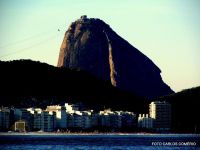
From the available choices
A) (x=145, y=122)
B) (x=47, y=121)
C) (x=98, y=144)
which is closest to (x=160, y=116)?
(x=145, y=122)

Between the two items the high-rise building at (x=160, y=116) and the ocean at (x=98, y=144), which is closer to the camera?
the ocean at (x=98, y=144)

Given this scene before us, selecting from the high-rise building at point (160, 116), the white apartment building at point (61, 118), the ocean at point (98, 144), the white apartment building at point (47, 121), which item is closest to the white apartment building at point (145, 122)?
the high-rise building at point (160, 116)

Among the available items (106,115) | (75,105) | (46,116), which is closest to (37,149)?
(46,116)

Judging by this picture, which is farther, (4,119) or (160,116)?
(160,116)

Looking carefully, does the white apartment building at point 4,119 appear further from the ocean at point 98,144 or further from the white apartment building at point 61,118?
the ocean at point 98,144

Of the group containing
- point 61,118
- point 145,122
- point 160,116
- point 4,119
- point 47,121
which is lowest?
point 145,122

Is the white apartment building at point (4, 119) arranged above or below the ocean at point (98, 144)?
above

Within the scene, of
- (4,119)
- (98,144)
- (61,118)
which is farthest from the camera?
(61,118)

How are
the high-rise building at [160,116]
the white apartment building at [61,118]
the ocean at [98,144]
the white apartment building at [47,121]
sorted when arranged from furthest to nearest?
the high-rise building at [160,116] < the white apartment building at [61,118] < the white apartment building at [47,121] < the ocean at [98,144]

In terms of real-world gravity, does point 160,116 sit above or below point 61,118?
above

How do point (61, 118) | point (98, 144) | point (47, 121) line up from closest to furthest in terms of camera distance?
point (98, 144) → point (47, 121) → point (61, 118)

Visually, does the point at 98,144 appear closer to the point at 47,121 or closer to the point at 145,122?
the point at 47,121

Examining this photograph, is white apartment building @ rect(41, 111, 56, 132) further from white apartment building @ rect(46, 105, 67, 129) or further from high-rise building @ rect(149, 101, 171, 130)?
high-rise building @ rect(149, 101, 171, 130)
